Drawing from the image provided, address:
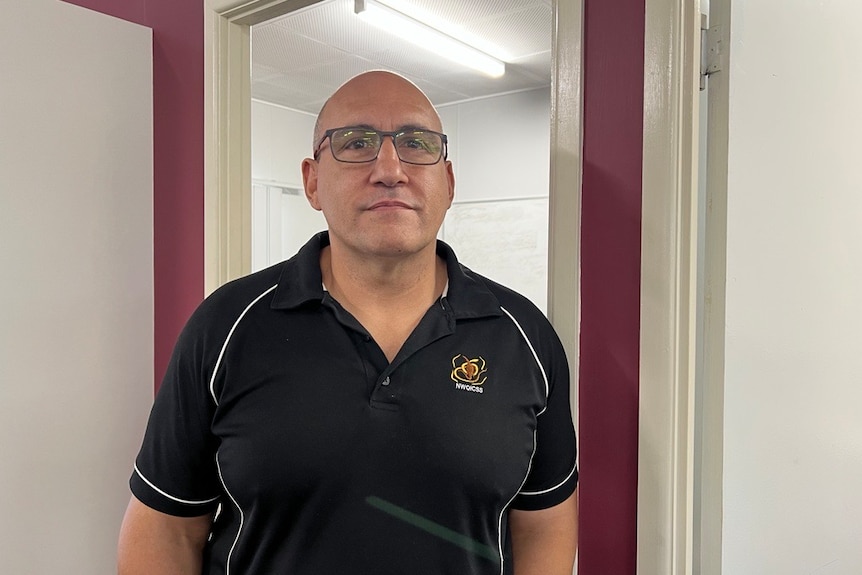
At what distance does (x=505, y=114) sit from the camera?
4844 mm

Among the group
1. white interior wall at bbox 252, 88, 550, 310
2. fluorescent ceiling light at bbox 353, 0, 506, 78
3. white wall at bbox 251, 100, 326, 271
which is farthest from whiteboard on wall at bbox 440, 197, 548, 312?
white wall at bbox 251, 100, 326, 271

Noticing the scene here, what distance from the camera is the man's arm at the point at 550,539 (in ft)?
3.90

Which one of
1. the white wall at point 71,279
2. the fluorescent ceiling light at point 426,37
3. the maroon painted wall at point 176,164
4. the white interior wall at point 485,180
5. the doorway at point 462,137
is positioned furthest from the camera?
the white interior wall at point 485,180

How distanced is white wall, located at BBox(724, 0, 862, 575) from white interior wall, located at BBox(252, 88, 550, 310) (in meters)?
3.20

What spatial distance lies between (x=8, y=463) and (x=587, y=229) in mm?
1371

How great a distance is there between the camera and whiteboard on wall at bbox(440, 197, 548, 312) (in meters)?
4.79

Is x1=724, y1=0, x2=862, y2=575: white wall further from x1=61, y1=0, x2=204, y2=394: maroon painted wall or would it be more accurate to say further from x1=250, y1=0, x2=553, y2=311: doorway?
x1=250, y1=0, x2=553, y2=311: doorway

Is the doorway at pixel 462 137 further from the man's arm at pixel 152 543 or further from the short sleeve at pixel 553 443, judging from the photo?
the man's arm at pixel 152 543

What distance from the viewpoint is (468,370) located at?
3.72 ft

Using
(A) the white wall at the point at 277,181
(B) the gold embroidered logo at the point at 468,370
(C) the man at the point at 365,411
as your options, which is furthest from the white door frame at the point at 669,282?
(A) the white wall at the point at 277,181

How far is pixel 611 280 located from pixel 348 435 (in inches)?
19.3

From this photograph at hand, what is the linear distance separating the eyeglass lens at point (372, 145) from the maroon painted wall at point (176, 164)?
80 centimetres

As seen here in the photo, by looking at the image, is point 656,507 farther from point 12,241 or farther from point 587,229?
point 12,241

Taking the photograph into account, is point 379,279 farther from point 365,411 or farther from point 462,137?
point 462,137
